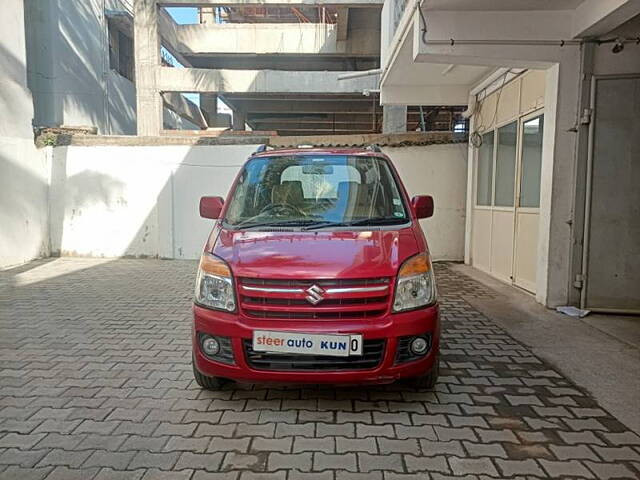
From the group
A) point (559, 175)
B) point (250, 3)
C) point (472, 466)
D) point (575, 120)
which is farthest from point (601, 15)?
point (250, 3)

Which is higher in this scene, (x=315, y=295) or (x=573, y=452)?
(x=315, y=295)

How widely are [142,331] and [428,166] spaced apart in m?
6.49

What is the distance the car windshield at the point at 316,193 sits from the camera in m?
3.58

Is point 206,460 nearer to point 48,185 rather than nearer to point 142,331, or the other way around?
point 142,331

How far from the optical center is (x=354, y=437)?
9.22 ft

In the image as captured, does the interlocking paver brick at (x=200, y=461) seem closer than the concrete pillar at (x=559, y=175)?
Yes

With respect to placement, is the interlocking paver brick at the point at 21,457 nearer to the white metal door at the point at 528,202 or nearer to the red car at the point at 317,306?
the red car at the point at 317,306

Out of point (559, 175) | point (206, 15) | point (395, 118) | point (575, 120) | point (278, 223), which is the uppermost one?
point (206, 15)

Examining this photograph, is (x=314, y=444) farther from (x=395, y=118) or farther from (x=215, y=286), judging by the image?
(x=395, y=118)

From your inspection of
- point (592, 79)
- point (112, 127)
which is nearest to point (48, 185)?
point (112, 127)

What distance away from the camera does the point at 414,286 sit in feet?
10.0

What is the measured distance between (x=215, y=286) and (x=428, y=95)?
7752 millimetres

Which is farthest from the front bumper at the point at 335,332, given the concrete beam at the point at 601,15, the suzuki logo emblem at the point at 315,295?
the concrete beam at the point at 601,15

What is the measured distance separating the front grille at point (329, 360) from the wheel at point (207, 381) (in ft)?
1.89
